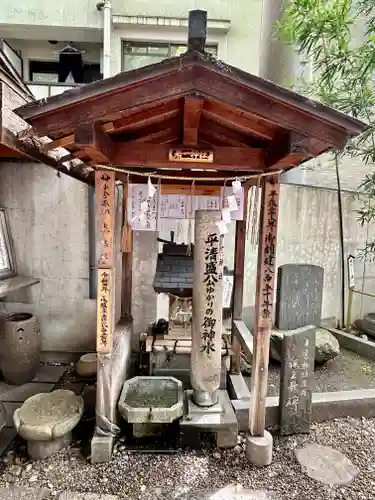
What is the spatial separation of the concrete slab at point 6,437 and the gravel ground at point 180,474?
0.16 m

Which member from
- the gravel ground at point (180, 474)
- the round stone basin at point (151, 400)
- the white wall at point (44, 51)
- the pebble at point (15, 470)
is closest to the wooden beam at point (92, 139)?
the round stone basin at point (151, 400)

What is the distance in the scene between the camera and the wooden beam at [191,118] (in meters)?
2.64

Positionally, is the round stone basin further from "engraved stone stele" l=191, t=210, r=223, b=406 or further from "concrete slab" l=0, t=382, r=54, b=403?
"concrete slab" l=0, t=382, r=54, b=403

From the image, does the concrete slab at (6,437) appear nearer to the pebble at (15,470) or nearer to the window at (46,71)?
the pebble at (15,470)

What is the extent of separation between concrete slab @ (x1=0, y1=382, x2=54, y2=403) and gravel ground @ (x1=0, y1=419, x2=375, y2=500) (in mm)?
1288

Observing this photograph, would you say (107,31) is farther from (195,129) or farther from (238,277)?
(238,277)

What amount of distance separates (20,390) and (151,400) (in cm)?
252

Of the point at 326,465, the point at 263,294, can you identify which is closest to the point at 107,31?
the point at 263,294

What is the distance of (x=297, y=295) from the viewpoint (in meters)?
5.53

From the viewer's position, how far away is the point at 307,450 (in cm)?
370

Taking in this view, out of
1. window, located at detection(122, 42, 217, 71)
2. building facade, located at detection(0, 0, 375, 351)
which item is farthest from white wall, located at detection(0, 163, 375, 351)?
window, located at detection(122, 42, 217, 71)

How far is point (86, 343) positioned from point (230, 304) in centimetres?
295

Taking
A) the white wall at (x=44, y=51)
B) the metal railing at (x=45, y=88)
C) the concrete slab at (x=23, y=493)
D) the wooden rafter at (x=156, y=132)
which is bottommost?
the concrete slab at (x=23, y=493)

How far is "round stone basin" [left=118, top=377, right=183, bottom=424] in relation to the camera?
3545 mm
